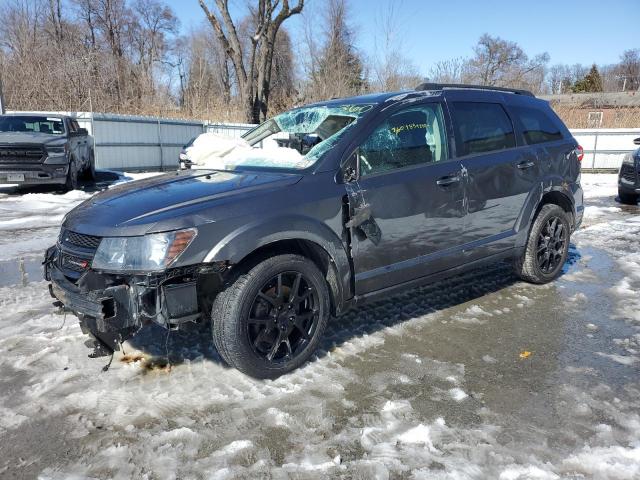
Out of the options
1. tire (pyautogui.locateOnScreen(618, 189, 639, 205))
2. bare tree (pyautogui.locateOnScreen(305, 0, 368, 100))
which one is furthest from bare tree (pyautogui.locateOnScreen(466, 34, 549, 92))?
tire (pyautogui.locateOnScreen(618, 189, 639, 205))

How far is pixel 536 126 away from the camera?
4.88 meters

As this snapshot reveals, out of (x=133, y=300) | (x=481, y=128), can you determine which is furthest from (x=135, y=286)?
(x=481, y=128)

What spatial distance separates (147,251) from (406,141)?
6.68 ft

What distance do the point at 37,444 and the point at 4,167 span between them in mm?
9965

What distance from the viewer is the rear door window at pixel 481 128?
411 cm

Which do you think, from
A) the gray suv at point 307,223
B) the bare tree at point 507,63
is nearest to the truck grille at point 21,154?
the gray suv at point 307,223

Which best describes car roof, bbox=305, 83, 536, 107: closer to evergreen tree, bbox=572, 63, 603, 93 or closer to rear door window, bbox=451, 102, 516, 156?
rear door window, bbox=451, 102, 516, 156

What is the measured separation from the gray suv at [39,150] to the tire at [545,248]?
994cm

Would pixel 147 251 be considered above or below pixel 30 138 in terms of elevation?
below

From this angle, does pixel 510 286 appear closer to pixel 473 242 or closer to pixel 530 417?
pixel 473 242

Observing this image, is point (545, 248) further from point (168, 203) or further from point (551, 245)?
point (168, 203)

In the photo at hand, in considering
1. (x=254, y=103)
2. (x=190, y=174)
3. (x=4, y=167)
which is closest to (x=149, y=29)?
(x=254, y=103)

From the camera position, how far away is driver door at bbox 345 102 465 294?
11.3 ft

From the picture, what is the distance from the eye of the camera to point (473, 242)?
13.7ft
